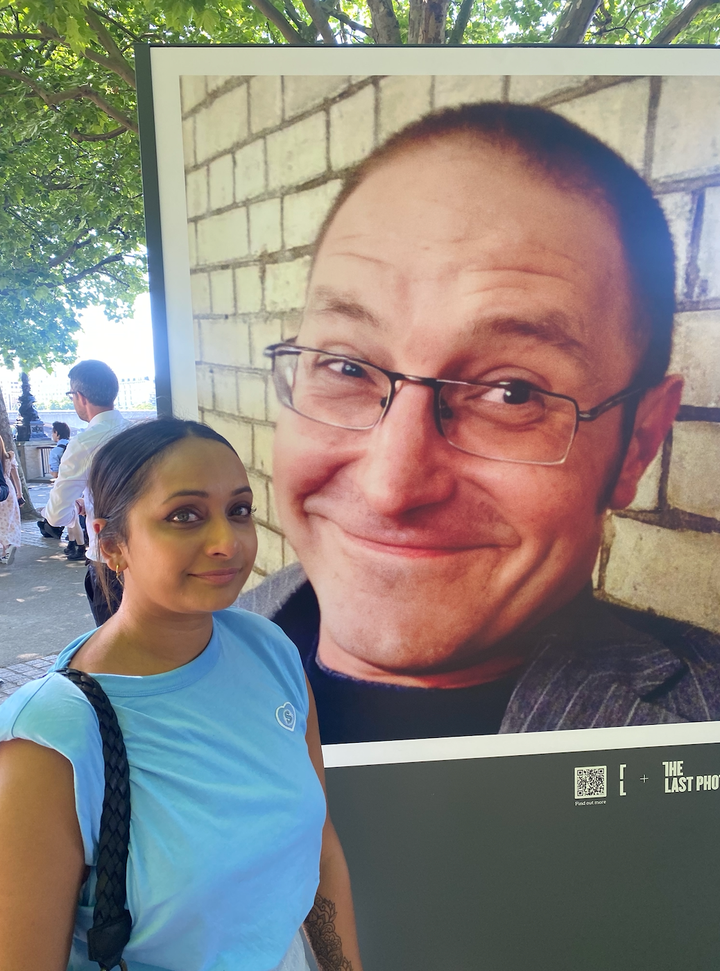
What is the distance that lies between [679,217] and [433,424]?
2.76 feet

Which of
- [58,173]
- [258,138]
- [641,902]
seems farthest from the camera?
[58,173]

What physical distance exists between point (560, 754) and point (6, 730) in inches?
60.5

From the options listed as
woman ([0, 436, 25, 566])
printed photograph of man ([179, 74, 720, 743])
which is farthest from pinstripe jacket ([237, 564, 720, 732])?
woman ([0, 436, 25, 566])

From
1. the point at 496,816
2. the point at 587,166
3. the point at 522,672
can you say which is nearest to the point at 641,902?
the point at 496,816

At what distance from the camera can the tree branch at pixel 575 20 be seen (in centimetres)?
266

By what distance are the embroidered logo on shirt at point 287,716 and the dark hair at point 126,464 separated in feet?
1.32

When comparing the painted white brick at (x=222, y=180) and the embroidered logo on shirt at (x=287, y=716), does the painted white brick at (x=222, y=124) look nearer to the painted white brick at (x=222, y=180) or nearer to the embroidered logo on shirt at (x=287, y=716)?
the painted white brick at (x=222, y=180)

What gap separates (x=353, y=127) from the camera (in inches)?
67.4

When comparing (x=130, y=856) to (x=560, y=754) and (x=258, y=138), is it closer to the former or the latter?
(x=560, y=754)

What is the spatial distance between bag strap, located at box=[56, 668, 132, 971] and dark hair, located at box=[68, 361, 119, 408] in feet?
8.20

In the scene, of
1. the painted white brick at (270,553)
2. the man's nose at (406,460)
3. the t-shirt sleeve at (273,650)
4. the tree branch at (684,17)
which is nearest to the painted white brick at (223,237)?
the man's nose at (406,460)

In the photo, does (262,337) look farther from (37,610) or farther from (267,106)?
(37,610)

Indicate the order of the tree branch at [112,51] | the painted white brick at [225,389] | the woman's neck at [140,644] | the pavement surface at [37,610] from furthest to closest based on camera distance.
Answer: the pavement surface at [37,610]
the tree branch at [112,51]
the painted white brick at [225,389]
the woman's neck at [140,644]

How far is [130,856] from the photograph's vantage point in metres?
0.95
